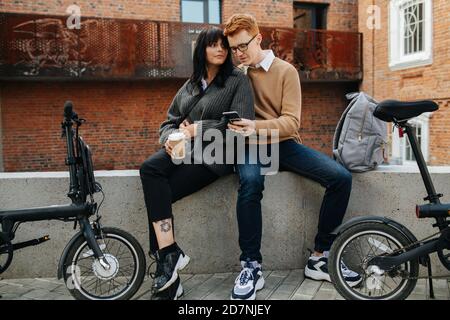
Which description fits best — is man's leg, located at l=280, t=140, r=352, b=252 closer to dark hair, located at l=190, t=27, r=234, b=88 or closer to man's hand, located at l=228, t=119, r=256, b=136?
man's hand, located at l=228, t=119, r=256, b=136

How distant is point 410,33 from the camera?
43.3 ft

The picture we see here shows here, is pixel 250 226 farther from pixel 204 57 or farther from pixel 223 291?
pixel 204 57

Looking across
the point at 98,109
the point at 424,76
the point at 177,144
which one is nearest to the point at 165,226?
the point at 177,144

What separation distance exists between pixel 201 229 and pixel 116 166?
10.3 meters

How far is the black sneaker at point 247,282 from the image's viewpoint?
10.7 ft

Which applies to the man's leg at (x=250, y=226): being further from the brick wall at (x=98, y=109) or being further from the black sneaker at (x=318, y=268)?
the brick wall at (x=98, y=109)

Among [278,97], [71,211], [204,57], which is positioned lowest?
[71,211]

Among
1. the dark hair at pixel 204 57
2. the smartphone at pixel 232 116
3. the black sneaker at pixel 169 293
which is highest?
the dark hair at pixel 204 57

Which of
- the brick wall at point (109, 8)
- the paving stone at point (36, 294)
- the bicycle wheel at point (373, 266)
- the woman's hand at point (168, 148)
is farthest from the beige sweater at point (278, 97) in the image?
the brick wall at point (109, 8)

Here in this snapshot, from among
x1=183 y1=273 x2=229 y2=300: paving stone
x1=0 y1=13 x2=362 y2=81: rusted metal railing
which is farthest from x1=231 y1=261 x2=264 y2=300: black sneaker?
x1=0 y1=13 x2=362 y2=81: rusted metal railing

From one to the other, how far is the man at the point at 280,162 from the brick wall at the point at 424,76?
9.58 metres

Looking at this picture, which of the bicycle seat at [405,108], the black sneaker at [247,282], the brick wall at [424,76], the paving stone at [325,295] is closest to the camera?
the bicycle seat at [405,108]

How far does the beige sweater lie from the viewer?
3.52 metres

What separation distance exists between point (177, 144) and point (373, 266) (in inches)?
61.0
